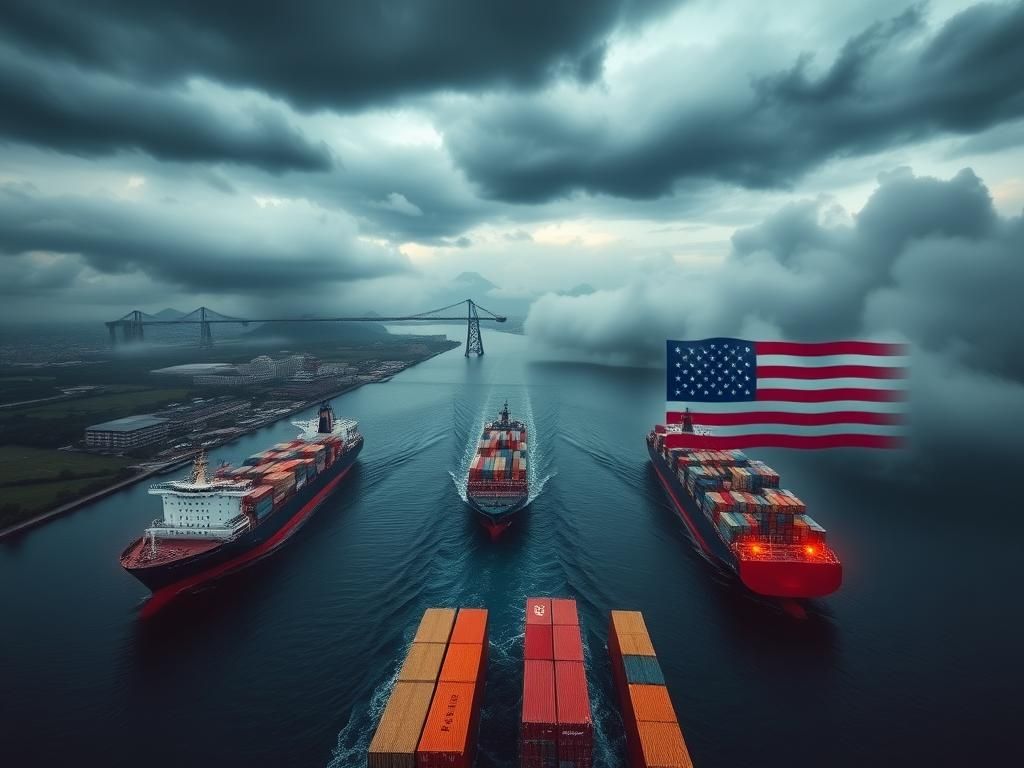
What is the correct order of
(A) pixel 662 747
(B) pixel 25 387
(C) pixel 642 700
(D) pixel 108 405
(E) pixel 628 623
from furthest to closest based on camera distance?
(B) pixel 25 387, (D) pixel 108 405, (E) pixel 628 623, (C) pixel 642 700, (A) pixel 662 747

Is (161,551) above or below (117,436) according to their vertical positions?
below

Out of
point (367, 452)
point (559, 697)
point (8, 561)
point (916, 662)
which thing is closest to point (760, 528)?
point (916, 662)

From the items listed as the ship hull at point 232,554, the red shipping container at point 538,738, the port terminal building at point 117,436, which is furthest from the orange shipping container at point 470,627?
the port terminal building at point 117,436

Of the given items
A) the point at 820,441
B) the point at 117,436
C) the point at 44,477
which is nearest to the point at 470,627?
the point at 820,441

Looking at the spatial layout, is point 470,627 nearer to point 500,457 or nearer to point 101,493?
point 500,457

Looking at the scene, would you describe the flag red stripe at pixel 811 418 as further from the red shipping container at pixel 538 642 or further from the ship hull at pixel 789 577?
the red shipping container at pixel 538 642

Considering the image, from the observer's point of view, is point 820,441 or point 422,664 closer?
point 422,664
